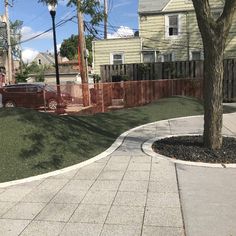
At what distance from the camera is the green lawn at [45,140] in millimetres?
7340

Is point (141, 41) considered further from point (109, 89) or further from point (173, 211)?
point (173, 211)

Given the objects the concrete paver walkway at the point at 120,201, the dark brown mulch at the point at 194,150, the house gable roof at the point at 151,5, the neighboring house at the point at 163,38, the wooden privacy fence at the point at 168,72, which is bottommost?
the concrete paver walkway at the point at 120,201

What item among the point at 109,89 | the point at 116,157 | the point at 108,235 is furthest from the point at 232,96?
the point at 108,235

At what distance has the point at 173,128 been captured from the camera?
37.9 feet

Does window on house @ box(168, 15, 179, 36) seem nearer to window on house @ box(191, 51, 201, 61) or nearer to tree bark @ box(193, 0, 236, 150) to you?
window on house @ box(191, 51, 201, 61)

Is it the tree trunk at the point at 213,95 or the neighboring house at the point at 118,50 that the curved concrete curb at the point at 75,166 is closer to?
the tree trunk at the point at 213,95

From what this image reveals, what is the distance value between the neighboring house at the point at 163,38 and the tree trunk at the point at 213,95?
19343 millimetres

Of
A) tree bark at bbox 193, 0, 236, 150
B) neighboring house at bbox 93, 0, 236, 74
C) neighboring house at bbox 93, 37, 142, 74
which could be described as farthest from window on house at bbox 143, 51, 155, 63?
tree bark at bbox 193, 0, 236, 150

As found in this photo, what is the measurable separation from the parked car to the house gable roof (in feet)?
33.8

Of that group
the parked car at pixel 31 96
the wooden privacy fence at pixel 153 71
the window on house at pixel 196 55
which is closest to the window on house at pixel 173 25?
the window on house at pixel 196 55

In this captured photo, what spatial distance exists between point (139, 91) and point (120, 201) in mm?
14491

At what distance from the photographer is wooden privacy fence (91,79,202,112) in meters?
18.8

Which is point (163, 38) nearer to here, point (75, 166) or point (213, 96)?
point (213, 96)

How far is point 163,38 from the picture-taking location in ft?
89.5
